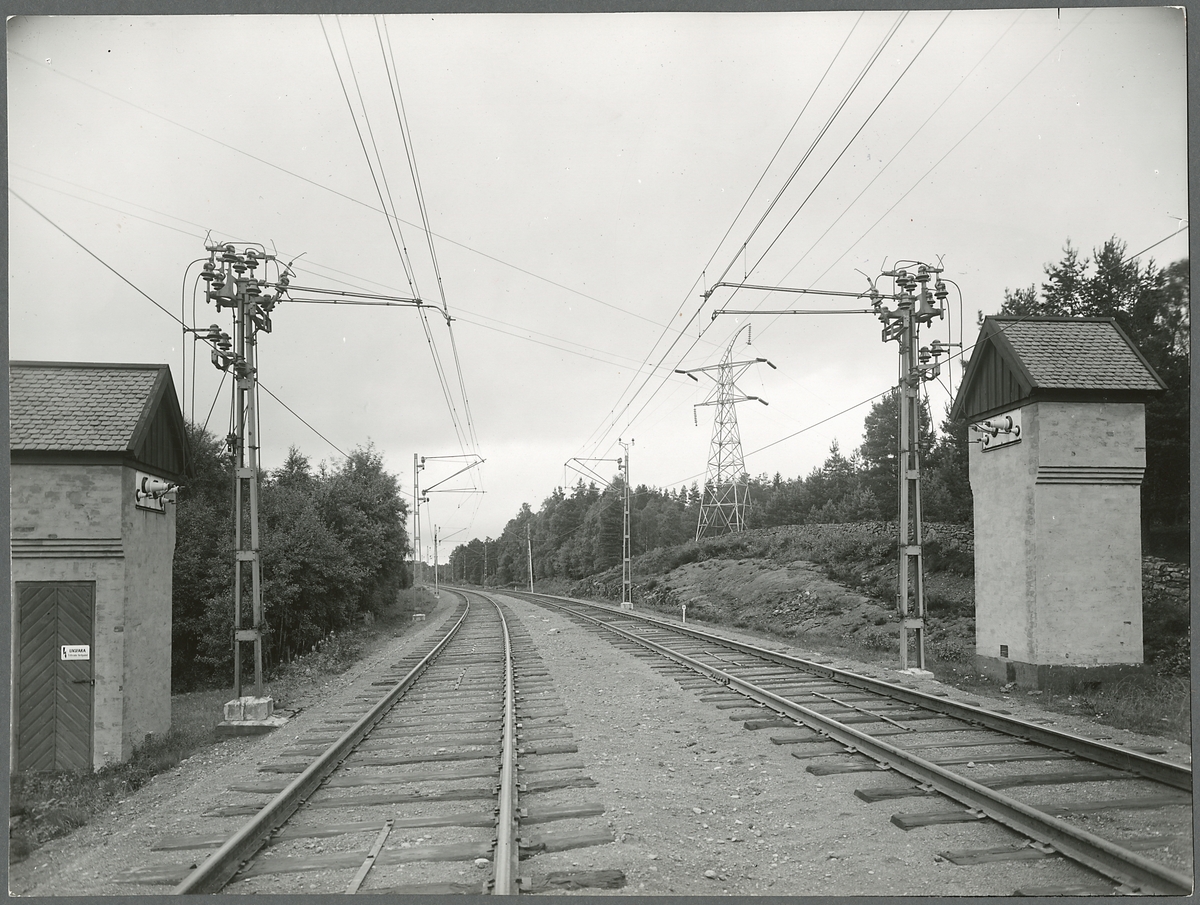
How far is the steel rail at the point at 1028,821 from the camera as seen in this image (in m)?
4.73

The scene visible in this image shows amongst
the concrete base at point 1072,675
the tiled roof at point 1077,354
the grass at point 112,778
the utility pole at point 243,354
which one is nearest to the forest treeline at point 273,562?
the grass at point 112,778

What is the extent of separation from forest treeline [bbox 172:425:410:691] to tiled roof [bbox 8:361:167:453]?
799cm

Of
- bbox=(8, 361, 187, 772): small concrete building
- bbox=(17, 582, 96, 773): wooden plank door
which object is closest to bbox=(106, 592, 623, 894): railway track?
bbox=(8, 361, 187, 772): small concrete building

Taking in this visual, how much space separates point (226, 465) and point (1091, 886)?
27.2 meters

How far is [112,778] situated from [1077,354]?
1433 centimetres

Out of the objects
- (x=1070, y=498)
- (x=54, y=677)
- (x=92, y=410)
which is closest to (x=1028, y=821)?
(x=1070, y=498)

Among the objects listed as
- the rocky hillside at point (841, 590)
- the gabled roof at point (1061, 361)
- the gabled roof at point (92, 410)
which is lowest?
the rocky hillside at point (841, 590)

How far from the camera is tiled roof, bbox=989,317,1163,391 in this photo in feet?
37.5

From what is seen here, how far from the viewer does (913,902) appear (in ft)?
16.2

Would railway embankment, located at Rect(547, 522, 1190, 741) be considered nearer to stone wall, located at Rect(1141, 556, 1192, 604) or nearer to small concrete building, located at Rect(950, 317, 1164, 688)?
stone wall, located at Rect(1141, 556, 1192, 604)

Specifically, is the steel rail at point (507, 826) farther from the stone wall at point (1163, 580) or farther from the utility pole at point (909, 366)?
the stone wall at point (1163, 580)

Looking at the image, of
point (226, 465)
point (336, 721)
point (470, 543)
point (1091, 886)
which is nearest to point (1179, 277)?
point (1091, 886)

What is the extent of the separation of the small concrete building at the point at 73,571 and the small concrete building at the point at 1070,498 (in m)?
12.6

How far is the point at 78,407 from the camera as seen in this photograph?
9703mm
